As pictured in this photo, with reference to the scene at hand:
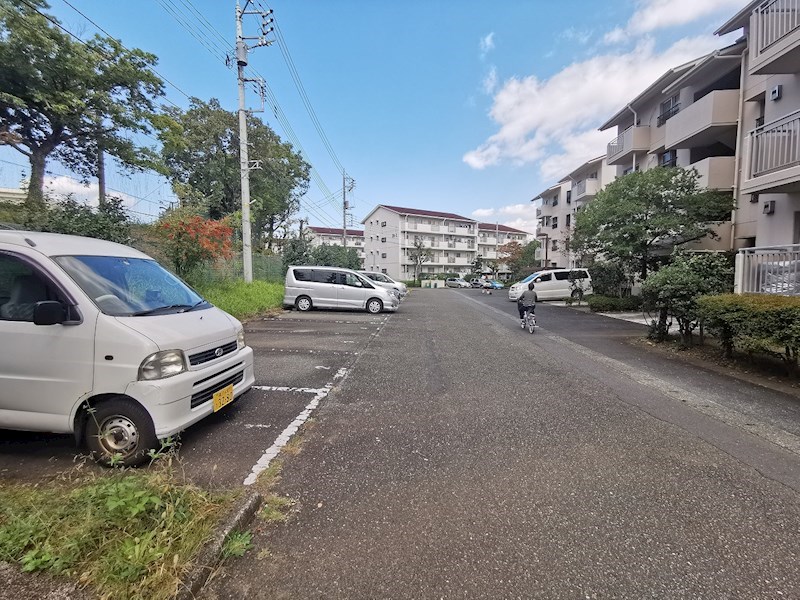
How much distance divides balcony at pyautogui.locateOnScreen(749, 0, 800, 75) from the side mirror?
1329cm

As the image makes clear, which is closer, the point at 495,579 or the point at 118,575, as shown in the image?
the point at 118,575

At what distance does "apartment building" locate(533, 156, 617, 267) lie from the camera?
27.0m

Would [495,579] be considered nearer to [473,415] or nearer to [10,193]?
[473,415]

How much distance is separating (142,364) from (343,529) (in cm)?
190

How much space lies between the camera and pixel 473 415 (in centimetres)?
424

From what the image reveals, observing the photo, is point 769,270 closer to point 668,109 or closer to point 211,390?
point 211,390

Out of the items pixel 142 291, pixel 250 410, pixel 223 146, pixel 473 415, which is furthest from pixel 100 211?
pixel 223 146

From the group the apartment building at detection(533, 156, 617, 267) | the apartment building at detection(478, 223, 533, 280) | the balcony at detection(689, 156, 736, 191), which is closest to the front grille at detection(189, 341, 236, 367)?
the balcony at detection(689, 156, 736, 191)

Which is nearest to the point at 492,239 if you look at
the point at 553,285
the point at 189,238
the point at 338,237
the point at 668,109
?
the point at 338,237

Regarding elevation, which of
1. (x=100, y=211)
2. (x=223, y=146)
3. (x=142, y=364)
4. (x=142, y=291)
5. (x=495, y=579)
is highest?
(x=223, y=146)

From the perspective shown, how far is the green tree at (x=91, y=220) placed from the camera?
24.2 ft

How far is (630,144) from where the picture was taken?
18047 mm

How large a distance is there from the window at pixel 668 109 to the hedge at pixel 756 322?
12.9 meters

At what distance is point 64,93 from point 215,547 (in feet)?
49.3
